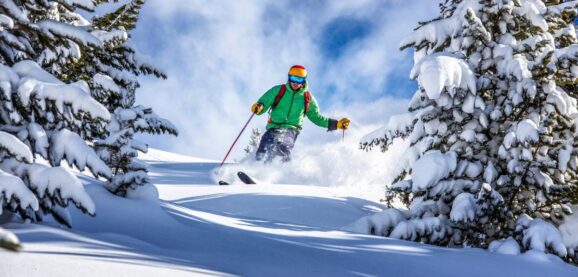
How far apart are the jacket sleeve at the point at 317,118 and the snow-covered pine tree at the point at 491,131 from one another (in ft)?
23.4

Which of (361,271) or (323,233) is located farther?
(323,233)

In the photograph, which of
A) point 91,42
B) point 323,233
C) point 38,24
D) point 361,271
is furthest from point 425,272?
point 38,24

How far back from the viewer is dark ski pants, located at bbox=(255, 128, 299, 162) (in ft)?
43.6

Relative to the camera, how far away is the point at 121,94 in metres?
5.23

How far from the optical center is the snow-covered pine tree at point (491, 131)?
6.11 meters

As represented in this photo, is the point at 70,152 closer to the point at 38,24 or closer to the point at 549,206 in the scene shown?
the point at 38,24

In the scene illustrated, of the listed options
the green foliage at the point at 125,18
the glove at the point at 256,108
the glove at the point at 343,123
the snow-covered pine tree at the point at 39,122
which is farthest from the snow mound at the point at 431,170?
the glove at the point at 343,123

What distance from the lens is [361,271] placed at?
12.8 feet

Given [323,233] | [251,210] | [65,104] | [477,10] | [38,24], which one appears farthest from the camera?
[251,210]

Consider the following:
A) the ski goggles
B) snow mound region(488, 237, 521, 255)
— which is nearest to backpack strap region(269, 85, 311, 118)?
the ski goggles

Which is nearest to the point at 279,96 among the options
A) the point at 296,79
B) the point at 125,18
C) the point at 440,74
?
the point at 296,79

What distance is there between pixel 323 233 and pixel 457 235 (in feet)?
6.98

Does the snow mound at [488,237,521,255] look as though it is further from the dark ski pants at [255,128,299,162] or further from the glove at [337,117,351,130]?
the glove at [337,117,351,130]

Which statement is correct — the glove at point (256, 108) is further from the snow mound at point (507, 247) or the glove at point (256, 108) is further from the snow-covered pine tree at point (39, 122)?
the snow-covered pine tree at point (39, 122)
